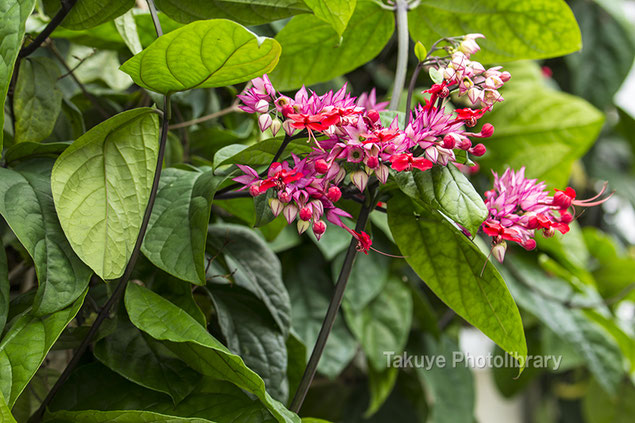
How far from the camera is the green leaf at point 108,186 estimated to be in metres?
0.34

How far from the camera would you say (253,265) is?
47 cm

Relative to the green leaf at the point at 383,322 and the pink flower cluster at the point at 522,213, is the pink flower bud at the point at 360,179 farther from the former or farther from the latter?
the green leaf at the point at 383,322

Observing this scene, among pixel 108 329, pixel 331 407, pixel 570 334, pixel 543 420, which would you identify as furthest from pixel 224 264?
pixel 543 420

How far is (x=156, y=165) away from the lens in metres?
0.38

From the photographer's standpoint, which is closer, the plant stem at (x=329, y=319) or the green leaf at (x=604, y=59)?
the plant stem at (x=329, y=319)

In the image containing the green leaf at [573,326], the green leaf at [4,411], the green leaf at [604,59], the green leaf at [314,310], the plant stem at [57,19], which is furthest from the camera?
the green leaf at [604,59]

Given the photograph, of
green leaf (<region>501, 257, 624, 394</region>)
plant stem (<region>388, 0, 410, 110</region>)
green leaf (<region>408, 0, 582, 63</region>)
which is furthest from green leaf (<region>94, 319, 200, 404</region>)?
green leaf (<region>501, 257, 624, 394</region>)

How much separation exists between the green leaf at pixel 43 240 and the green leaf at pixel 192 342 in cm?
4

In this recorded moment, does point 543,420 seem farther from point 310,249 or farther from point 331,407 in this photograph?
point 310,249

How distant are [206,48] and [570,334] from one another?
2.16 feet

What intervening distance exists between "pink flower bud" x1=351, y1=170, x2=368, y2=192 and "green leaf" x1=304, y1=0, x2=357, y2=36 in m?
0.10

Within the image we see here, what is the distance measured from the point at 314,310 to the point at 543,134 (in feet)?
1.39

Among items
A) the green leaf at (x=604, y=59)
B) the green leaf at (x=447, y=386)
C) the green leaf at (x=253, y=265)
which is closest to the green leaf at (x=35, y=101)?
the green leaf at (x=253, y=265)

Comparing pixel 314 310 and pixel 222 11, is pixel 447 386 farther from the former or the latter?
pixel 222 11
